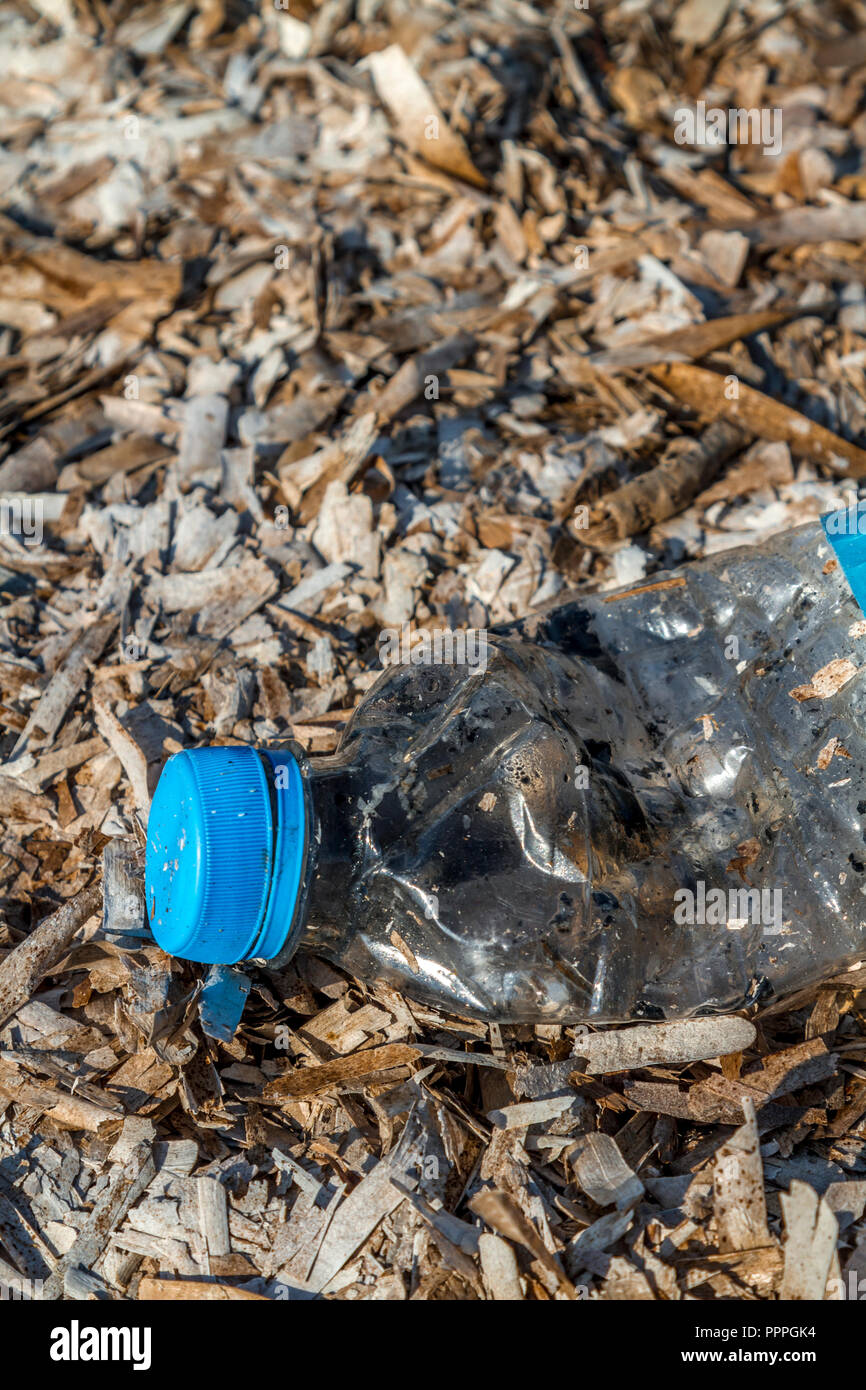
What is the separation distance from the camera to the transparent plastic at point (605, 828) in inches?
96.4

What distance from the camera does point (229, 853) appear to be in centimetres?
213

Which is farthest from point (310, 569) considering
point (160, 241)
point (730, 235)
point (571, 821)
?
point (730, 235)

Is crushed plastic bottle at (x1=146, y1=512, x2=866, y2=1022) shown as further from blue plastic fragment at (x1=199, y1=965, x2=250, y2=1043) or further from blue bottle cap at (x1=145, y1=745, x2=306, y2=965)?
blue plastic fragment at (x1=199, y1=965, x2=250, y2=1043)

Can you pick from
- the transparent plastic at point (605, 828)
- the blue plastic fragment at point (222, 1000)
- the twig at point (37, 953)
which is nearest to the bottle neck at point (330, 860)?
the transparent plastic at point (605, 828)

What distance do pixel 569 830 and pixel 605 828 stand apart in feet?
0.36

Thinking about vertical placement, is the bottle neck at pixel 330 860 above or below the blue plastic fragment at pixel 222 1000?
above

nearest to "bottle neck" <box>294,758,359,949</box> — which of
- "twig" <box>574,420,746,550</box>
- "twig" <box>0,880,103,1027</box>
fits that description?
"twig" <box>0,880,103,1027</box>

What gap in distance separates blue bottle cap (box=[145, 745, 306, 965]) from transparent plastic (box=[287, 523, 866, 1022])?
4.4 inches

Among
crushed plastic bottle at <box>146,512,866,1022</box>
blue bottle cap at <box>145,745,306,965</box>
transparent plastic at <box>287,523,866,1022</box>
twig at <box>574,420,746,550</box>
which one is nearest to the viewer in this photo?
blue bottle cap at <box>145,745,306,965</box>

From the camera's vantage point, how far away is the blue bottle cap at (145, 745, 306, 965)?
213 centimetres

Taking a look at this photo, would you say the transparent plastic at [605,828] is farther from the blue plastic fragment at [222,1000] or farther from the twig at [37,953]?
the twig at [37,953]

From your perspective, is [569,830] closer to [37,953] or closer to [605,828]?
[605,828]

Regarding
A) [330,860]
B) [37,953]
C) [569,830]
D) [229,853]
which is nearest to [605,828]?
[569,830]

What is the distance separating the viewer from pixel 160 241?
4199mm
